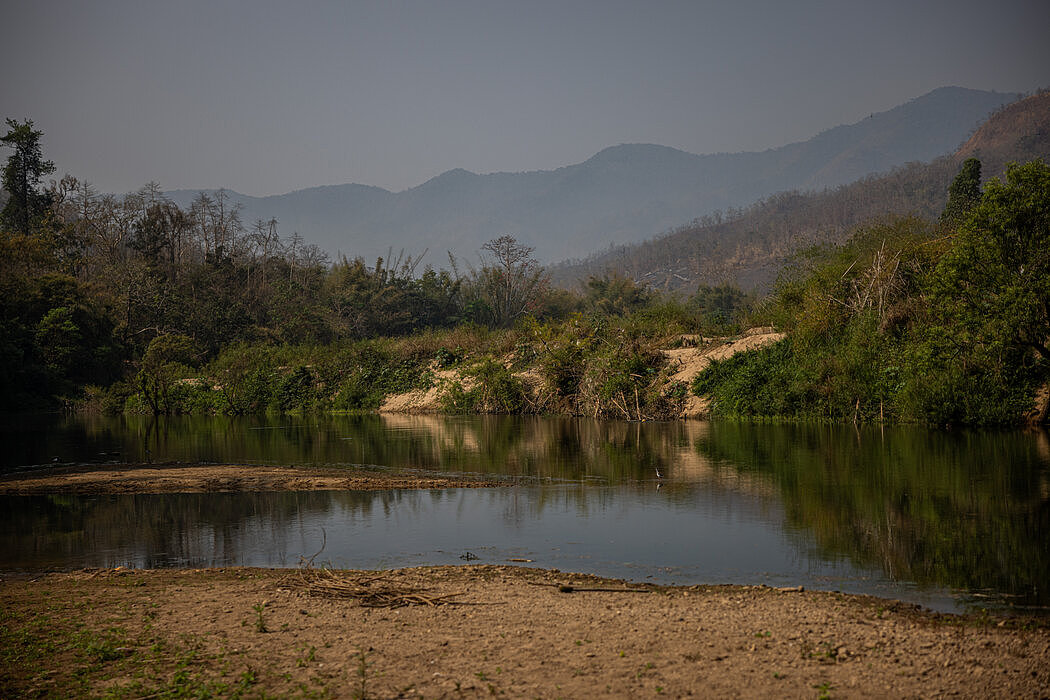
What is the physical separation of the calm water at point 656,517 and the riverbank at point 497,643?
125 cm

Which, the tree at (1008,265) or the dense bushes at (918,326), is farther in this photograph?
the dense bushes at (918,326)

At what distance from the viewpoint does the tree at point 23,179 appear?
58688 millimetres

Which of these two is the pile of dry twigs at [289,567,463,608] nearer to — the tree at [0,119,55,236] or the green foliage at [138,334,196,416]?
the green foliage at [138,334,196,416]

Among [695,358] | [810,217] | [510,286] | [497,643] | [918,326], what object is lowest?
[497,643]

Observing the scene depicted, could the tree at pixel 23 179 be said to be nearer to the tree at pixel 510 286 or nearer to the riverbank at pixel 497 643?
the tree at pixel 510 286

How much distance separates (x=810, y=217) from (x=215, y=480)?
113 meters

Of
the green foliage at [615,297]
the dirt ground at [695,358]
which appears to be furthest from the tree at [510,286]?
the dirt ground at [695,358]

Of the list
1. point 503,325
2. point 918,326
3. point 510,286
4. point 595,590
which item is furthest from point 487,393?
point 595,590

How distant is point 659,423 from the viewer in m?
28.8

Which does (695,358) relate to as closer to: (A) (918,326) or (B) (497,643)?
(A) (918,326)

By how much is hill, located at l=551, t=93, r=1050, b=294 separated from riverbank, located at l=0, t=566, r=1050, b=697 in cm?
9170

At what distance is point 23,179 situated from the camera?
198ft

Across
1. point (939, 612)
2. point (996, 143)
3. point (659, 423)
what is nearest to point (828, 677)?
point (939, 612)

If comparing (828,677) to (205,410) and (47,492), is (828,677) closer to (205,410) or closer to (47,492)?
(47,492)
